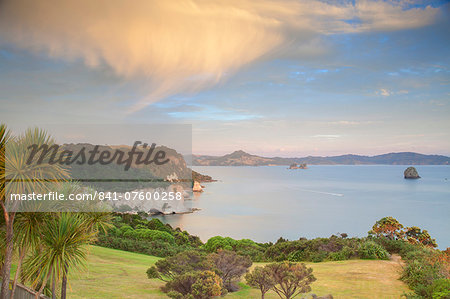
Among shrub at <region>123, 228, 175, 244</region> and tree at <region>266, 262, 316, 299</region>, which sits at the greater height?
tree at <region>266, 262, 316, 299</region>

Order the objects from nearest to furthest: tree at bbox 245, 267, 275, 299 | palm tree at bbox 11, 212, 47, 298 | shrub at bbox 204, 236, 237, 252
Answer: palm tree at bbox 11, 212, 47, 298
tree at bbox 245, 267, 275, 299
shrub at bbox 204, 236, 237, 252

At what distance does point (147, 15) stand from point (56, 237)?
420 inches

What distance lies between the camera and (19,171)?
3.69m

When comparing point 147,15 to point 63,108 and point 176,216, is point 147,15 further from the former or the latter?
point 176,216

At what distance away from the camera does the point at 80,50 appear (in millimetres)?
13250

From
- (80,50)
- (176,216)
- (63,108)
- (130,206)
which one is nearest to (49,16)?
(80,50)

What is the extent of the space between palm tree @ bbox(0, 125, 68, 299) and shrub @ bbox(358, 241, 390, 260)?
11133mm

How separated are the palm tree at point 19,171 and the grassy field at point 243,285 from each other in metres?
2.73

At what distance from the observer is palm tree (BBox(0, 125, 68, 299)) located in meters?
3.70

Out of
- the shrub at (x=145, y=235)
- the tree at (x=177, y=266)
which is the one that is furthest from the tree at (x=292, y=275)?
the shrub at (x=145, y=235)

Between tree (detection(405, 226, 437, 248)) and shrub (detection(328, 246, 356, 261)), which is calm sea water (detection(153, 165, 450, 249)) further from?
shrub (detection(328, 246, 356, 261))

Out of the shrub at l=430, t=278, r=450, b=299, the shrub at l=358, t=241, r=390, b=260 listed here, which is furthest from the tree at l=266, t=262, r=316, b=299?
the shrub at l=358, t=241, r=390, b=260

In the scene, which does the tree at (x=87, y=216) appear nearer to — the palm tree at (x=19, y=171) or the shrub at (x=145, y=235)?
the palm tree at (x=19, y=171)

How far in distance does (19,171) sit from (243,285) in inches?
258
